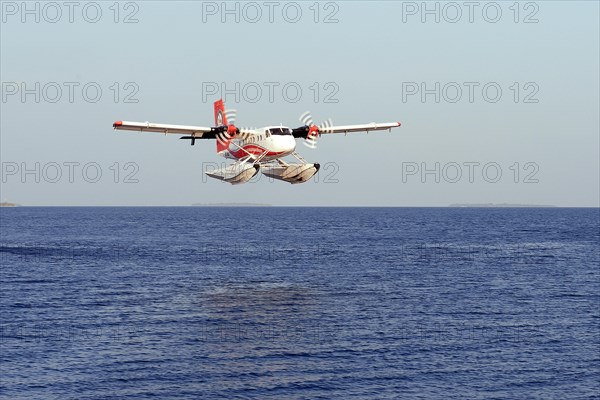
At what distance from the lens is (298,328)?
65125 millimetres

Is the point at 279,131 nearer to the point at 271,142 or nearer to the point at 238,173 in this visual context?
the point at 271,142

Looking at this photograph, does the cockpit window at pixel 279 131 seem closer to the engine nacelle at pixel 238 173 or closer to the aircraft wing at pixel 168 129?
the engine nacelle at pixel 238 173

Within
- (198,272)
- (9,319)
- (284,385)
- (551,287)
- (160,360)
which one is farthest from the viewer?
(198,272)

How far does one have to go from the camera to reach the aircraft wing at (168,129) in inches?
2094

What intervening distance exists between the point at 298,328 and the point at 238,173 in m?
16.2

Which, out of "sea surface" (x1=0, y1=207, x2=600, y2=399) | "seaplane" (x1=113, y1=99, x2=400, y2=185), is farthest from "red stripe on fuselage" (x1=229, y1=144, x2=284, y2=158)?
"sea surface" (x1=0, y1=207, x2=600, y2=399)

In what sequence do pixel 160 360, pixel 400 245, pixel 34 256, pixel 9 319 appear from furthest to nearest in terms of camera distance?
pixel 400 245 < pixel 34 256 < pixel 9 319 < pixel 160 360

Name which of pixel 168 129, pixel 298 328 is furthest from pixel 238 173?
pixel 298 328

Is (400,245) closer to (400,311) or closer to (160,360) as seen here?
(400,311)

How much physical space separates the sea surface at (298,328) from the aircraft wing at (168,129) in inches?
671

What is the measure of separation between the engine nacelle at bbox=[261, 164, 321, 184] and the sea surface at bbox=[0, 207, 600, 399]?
13.6 metres

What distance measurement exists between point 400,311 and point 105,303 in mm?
30849

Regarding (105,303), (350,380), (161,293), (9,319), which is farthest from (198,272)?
(350,380)

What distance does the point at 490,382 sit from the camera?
50.3 meters
